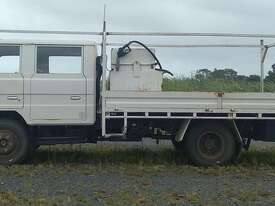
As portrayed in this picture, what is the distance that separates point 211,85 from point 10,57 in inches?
155

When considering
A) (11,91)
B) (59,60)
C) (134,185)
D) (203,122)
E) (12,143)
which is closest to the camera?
(134,185)

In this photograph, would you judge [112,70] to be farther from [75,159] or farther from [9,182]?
[9,182]

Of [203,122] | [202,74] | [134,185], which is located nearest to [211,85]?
[202,74]

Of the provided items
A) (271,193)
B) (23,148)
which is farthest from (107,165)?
(271,193)

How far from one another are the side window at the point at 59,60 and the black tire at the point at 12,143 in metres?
1.17

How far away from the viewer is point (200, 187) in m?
9.84

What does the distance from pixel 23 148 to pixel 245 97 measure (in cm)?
436

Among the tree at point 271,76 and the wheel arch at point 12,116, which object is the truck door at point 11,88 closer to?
the wheel arch at point 12,116

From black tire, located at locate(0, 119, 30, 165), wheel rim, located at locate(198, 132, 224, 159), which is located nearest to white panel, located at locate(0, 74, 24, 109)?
black tire, located at locate(0, 119, 30, 165)

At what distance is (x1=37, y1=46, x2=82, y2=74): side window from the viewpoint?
12.1m

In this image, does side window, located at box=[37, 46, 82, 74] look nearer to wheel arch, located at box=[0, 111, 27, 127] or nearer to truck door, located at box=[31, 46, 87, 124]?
truck door, located at box=[31, 46, 87, 124]

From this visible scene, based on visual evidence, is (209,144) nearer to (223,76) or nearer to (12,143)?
(223,76)

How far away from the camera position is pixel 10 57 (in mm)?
12258

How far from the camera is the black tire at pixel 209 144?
40.7 ft
